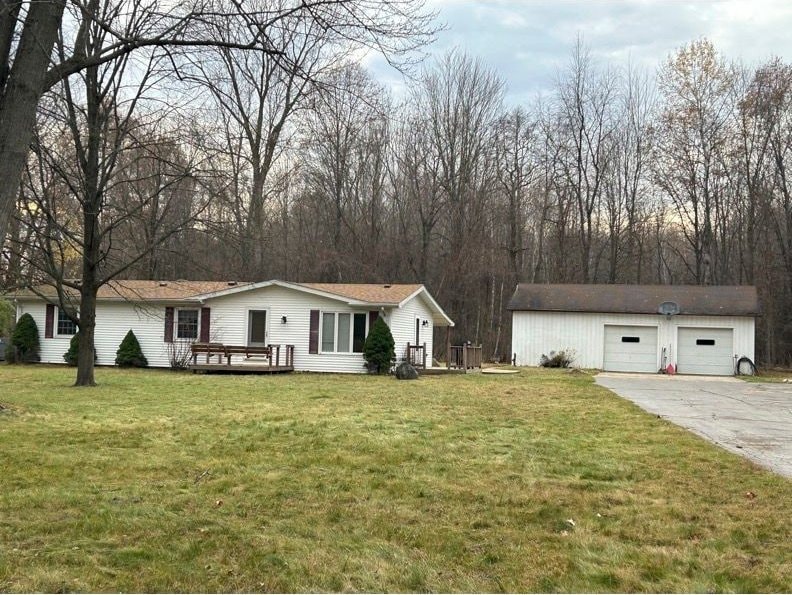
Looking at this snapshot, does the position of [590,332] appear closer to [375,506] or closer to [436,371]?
[436,371]

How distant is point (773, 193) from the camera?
32312mm

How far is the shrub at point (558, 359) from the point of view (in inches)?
1128

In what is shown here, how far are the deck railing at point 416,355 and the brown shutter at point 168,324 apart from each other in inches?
311

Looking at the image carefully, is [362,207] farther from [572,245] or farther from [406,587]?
[406,587]

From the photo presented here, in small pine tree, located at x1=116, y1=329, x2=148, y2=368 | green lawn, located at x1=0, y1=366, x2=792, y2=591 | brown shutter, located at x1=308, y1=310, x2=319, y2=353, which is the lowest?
green lawn, located at x1=0, y1=366, x2=792, y2=591

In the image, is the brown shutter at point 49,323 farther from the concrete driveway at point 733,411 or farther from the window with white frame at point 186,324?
the concrete driveway at point 733,411

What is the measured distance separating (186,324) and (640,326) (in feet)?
57.9

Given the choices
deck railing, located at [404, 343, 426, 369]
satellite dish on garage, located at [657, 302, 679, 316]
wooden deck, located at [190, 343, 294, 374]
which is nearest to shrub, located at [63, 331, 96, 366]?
wooden deck, located at [190, 343, 294, 374]

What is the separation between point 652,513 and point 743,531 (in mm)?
677

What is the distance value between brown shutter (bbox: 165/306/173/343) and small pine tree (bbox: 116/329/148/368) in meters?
1.00

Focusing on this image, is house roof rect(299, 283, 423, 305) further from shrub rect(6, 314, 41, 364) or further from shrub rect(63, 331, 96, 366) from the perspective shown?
shrub rect(6, 314, 41, 364)

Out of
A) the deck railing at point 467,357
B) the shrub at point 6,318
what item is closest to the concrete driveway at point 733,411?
the deck railing at point 467,357

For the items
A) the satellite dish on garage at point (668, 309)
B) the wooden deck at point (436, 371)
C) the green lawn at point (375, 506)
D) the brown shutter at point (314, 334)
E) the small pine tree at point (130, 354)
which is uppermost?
the satellite dish on garage at point (668, 309)

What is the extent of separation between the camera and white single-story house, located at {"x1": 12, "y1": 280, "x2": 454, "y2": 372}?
22.3m
